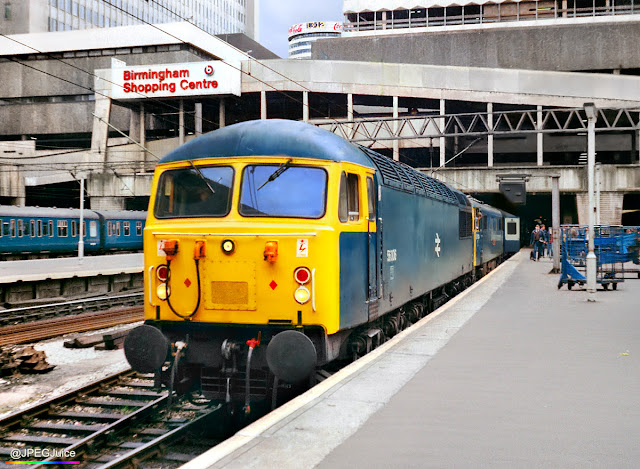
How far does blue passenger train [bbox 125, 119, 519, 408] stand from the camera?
745cm

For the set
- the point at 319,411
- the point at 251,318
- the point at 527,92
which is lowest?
the point at 319,411

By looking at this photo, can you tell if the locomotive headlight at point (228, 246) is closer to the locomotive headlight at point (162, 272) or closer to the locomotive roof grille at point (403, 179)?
the locomotive headlight at point (162, 272)

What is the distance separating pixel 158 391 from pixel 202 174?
3094 mm

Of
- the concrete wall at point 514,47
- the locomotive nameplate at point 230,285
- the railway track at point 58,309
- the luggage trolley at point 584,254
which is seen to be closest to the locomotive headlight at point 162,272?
the locomotive nameplate at point 230,285

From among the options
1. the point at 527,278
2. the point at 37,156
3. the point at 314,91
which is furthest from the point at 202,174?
the point at 37,156

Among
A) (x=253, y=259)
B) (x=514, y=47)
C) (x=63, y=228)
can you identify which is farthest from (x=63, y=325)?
(x=514, y=47)

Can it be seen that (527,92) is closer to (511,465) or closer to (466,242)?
(466,242)

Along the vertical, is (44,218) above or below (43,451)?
above

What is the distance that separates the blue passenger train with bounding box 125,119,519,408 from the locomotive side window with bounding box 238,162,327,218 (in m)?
0.01

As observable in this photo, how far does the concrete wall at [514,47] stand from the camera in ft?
202

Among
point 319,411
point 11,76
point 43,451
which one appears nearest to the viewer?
point 319,411

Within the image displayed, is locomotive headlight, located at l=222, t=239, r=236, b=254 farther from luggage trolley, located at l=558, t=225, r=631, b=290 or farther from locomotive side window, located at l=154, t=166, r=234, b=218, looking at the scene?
luggage trolley, located at l=558, t=225, r=631, b=290

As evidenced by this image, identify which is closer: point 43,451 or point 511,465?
point 511,465

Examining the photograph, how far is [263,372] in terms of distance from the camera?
24.9 ft
